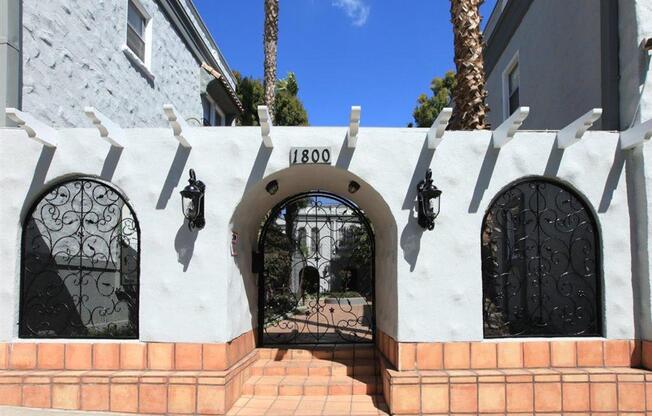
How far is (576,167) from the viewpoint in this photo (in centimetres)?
609

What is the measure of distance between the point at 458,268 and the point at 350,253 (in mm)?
3374

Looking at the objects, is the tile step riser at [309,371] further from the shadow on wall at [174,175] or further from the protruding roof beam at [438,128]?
the protruding roof beam at [438,128]

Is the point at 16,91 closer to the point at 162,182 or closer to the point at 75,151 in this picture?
the point at 75,151

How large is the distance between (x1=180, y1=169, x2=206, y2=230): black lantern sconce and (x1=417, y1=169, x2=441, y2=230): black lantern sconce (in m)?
2.49

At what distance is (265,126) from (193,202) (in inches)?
46.2

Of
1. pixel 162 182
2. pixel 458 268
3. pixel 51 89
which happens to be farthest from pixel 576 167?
pixel 51 89

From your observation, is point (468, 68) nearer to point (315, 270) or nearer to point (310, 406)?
point (315, 270)

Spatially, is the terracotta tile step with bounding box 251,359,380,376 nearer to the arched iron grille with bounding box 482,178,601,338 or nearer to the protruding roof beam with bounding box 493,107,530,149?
the arched iron grille with bounding box 482,178,601,338

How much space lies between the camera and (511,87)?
12.7 metres

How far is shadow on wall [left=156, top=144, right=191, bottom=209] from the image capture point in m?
6.02

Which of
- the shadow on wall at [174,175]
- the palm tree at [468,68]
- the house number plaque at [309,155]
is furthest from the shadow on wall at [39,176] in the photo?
the palm tree at [468,68]

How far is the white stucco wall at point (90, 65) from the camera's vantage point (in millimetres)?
7125

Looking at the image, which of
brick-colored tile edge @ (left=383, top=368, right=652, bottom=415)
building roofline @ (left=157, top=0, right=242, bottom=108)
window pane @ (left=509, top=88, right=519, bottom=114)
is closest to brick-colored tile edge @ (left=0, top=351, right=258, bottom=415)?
brick-colored tile edge @ (left=383, top=368, right=652, bottom=415)

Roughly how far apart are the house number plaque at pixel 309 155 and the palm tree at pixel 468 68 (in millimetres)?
3126
